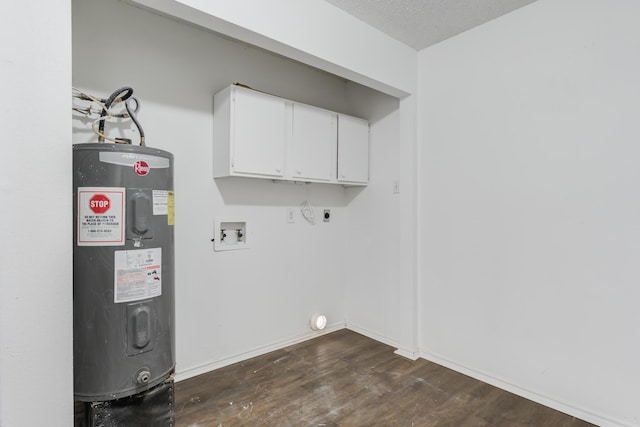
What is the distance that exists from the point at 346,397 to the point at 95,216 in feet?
5.91

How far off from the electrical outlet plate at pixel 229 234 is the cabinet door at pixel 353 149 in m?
0.98

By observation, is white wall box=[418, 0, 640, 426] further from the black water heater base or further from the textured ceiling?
the black water heater base

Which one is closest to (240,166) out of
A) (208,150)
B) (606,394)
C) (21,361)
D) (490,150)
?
(208,150)

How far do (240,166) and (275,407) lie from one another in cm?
158

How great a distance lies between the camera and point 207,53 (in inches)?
97.3

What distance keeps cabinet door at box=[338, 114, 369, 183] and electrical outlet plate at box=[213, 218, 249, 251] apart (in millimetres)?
976

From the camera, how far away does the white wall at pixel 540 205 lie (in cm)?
187

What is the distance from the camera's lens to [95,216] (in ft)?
4.76

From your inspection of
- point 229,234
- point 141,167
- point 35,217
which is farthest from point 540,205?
point 35,217

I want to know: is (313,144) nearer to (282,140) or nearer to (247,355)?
(282,140)

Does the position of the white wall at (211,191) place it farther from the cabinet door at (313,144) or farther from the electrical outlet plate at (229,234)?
the cabinet door at (313,144)

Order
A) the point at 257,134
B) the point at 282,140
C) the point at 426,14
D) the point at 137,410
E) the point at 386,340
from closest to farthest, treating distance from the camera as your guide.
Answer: the point at 137,410 → the point at 426,14 → the point at 257,134 → the point at 282,140 → the point at 386,340

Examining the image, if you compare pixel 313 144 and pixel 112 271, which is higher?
pixel 313 144

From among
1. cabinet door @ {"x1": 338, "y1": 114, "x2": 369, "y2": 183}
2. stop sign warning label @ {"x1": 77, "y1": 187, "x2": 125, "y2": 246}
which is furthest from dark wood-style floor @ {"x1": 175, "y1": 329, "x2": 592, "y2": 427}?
cabinet door @ {"x1": 338, "y1": 114, "x2": 369, "y2": 183}
